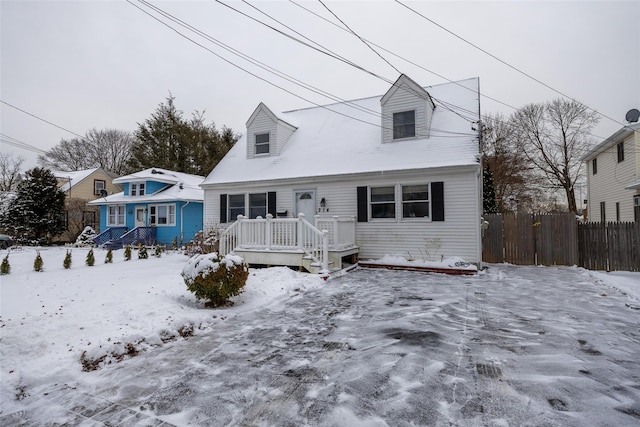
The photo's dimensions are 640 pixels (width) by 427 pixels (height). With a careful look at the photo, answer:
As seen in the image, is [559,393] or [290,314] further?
[290,314]

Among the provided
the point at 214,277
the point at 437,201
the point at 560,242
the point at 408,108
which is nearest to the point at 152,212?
the point at 408,108

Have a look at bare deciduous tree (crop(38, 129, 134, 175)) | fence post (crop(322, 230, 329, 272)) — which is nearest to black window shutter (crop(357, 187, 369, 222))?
fence post (crop(322, 230, 329, 272))

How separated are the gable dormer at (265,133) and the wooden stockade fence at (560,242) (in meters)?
8.77

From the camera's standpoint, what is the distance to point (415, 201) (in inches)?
429

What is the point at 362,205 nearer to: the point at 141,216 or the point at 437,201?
the point at 437,201

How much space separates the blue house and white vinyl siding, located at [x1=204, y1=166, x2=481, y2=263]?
9.18 metres

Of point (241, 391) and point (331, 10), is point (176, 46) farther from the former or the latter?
point (241, 391)

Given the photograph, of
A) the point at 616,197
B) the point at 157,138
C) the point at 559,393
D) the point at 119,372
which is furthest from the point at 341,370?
the point at 157,138

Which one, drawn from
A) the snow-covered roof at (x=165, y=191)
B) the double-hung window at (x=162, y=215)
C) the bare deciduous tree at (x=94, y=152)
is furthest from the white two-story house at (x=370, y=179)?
the bare deciduous tree at (x=94, y=152)

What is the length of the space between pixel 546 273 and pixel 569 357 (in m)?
6.92

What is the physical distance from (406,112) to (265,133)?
235 inches

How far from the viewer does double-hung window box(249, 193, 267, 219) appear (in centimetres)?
1322

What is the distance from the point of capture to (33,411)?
2.77 meters

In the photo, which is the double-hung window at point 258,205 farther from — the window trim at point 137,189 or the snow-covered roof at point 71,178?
the snow-covered roof at point 71,178
